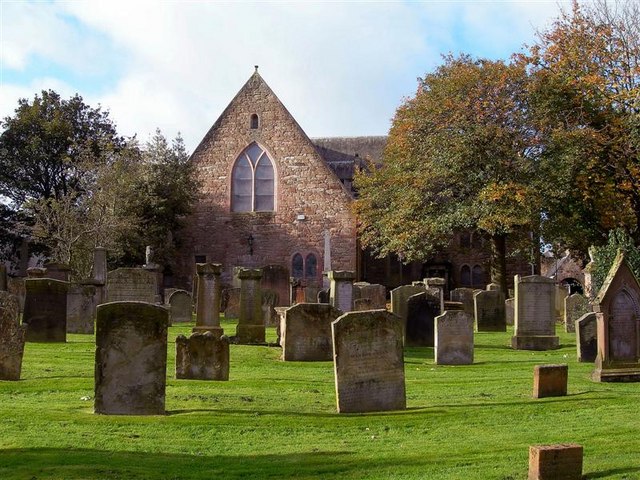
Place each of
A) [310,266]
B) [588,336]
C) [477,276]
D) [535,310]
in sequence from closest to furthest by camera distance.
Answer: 1. [588,336]
2. [535,310]
3. [310,266]
4. [477,276]

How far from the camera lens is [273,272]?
3131 cm


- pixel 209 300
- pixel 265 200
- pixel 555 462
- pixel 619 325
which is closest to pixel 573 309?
pixel 209 300

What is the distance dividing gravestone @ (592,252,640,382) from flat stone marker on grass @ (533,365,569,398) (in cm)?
219

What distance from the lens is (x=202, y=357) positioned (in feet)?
47.9

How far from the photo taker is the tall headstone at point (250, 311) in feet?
72.2

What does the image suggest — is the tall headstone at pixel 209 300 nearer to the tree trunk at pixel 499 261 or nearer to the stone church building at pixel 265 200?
the tree trunk at pixel 499 261

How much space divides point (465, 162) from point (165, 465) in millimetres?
28828

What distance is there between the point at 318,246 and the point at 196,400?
3390 cm

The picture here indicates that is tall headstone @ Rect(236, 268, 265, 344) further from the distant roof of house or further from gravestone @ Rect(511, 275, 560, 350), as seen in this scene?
the distant roof of house

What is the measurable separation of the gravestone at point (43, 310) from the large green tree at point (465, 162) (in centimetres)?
1891

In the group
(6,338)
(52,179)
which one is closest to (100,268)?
(6,338)

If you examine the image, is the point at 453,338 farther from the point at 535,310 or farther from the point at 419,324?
the point at 535,310

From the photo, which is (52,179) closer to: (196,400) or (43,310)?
(43,310)

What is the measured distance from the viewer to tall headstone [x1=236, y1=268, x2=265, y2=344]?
72.2 feet
